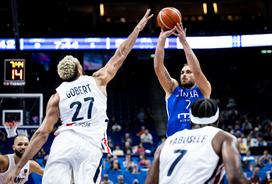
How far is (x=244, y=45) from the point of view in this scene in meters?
21.2

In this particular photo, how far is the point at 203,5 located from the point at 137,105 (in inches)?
283

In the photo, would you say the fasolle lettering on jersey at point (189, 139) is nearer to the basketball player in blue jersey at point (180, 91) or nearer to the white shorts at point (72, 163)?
the white shorts at point (72, 163)

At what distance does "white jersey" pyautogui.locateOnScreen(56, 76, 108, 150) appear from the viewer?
5.47 m

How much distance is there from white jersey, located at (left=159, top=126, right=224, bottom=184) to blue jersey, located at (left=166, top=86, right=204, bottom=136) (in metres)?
2.65

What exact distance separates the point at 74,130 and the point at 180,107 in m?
1.61

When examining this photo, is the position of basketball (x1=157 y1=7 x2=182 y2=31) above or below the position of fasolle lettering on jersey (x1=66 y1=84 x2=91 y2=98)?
above

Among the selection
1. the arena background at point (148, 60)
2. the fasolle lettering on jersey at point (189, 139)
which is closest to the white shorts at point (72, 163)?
the fasolle lettering on jersey at point (189, 139)

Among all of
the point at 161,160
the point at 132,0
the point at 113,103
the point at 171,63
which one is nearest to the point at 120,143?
the point at 113,103

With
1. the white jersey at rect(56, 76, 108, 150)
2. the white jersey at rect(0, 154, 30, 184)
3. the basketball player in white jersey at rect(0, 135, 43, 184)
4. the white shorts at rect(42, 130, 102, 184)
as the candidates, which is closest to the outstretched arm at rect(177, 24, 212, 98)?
the white jersey at rect(56, 76, 108, 150)

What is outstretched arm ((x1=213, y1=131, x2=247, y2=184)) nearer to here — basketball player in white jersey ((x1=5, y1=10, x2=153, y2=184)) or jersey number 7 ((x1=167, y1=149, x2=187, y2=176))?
jersey number 7 ((x1=167, y1=149, x2=187, y2=176))

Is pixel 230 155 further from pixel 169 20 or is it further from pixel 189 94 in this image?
pixel 169 20

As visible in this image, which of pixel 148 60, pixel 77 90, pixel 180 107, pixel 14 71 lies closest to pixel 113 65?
pixel 77 90

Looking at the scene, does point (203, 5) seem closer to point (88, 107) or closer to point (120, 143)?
point (120, 143)

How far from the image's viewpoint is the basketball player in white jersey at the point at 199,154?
3.59m
